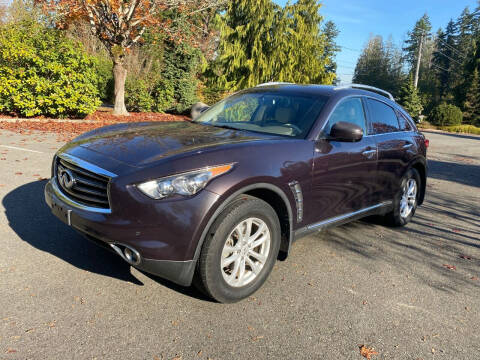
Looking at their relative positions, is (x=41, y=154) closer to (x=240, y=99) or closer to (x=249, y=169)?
(x=240, y=99)

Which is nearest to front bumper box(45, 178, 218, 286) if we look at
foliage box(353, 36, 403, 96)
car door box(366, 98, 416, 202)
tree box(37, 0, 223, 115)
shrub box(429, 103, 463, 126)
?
car door box(366, 98, 416, 202)

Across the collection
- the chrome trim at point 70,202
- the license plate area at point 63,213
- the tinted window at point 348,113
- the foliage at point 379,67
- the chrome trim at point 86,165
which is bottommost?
the license plate area at point 63,213

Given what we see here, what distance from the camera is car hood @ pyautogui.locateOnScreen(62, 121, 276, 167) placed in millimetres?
2867

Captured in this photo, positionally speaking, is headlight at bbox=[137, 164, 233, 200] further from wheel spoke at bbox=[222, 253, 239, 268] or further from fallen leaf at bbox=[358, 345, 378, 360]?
fallen leaf at bbox=[358, 345, 378, 360]

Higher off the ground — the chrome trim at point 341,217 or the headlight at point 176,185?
the headlight at point 176,185

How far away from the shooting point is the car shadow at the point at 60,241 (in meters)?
3.30

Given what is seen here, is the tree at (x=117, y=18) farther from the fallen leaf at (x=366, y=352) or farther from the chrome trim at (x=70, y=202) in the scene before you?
the fallen leaf at (x=366, y=352)

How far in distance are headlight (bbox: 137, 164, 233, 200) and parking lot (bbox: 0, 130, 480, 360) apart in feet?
3.07

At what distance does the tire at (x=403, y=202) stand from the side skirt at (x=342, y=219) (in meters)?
0.23

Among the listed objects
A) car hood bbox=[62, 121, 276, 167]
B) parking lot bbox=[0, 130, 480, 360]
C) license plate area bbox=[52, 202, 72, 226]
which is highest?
car hood bbox=[62, 121, 276, 167]

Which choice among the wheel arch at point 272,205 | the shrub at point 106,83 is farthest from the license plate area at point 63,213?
the shrub at point 106,83

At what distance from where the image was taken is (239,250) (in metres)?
2.98

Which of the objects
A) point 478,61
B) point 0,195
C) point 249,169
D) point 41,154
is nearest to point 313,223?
point 249,169

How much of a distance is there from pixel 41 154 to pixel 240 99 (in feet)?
18.3
